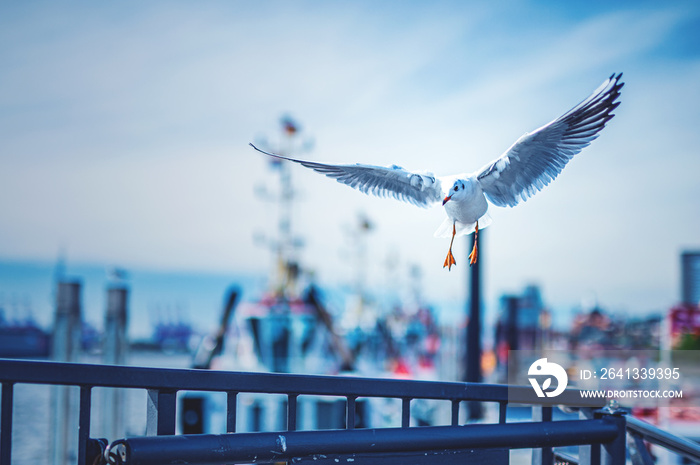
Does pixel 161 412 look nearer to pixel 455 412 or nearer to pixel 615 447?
pixel 455 412

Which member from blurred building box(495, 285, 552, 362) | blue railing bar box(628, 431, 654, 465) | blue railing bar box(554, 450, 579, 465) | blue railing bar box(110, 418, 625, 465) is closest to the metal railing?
blue railing bar box(110, 418, 625, 465)

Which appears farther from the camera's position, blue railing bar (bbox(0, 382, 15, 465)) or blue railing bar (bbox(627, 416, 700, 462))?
blue railing bar (bbox(627, 416, 700, 462))

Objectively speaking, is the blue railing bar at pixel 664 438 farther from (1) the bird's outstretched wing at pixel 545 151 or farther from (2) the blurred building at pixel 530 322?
(2) the blurred building at pixel 530 322

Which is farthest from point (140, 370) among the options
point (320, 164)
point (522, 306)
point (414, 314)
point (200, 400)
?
point (414, 314)

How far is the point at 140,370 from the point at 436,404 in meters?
15.2

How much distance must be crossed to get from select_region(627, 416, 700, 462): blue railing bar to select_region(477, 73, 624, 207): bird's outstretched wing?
1.06 m

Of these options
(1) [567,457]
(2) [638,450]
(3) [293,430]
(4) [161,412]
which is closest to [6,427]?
(4) [161,412]

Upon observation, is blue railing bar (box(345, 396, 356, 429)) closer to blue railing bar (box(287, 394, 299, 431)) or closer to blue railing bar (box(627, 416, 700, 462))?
blue railing bar (box(287, 394, 299, 431))

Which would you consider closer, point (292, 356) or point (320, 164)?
point (320, 164)

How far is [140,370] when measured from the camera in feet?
5.43

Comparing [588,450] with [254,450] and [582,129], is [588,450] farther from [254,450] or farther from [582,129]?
[254,450]

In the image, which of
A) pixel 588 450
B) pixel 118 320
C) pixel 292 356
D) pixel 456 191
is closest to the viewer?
pixel 456 191

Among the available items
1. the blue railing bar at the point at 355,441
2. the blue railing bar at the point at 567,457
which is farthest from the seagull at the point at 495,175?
the blue railing bar at the point at 567,457

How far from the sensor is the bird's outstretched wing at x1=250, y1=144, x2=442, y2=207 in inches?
86.5
